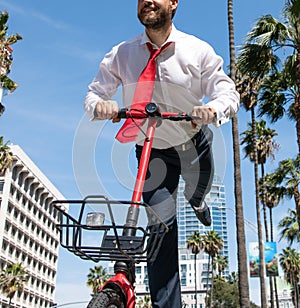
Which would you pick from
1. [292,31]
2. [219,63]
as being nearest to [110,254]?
[219,63]

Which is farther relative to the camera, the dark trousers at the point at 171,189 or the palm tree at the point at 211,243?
the palm tree at the point at 211,243

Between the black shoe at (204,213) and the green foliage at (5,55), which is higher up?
the green foliage at (5,55)

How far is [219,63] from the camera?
270 centimetres

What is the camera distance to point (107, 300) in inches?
79.3

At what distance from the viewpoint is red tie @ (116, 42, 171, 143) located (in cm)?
254

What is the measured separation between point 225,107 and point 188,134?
0.28m

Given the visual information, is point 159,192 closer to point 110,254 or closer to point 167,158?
point 167,158

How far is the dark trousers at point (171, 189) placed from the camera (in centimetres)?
256

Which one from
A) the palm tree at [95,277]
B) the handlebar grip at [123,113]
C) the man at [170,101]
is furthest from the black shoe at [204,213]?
the palm tree at [95,277]

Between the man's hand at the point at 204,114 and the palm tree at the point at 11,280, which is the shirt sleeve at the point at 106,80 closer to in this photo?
the man's hand at the point at 204,114

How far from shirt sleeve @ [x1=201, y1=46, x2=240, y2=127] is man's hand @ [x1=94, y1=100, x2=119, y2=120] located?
0.52 m

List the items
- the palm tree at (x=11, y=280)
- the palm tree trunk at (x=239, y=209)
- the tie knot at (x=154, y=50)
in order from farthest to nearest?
the palm tree at (x=11, y=280) < the palm tree trunk at (x=239, y=209) < the tie knot at (x=154, y=50)

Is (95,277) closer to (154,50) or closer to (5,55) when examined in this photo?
(5,55)

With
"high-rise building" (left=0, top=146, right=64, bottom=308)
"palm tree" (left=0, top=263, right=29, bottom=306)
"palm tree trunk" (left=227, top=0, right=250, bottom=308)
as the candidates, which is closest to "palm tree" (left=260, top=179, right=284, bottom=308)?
"palm tree trunk" (left=227, top=0, right=250, bottom=308)
